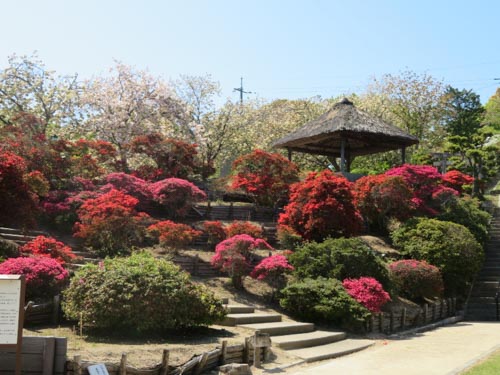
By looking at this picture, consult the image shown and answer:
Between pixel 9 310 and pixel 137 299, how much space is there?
12.4 feet

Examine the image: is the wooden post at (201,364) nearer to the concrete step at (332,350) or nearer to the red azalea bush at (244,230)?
the concrete step at (332,350)

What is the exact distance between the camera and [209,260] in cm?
1600

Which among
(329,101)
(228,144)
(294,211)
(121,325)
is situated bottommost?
(121,325)

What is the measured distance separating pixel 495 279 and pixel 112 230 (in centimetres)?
1458

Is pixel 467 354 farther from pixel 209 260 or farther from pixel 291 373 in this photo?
pixel 209 260

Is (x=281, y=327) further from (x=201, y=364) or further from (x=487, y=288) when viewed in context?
(x=487, y=288)

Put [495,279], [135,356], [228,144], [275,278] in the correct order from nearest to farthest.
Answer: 1. [135,356]
2. [275,278]
3. [495,279]
4. [228,144]

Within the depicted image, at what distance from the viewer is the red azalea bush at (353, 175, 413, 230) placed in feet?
66.8

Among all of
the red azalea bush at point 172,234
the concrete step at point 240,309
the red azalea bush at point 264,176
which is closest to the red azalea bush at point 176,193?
the red azalea bush at point 172,234

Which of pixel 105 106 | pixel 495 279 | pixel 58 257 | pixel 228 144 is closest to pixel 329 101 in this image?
pixel 228 144

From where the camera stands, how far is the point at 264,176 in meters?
22.2

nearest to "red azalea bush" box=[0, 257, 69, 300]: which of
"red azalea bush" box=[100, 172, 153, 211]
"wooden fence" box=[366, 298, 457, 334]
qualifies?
"red azalea bush" box=[100, 172, 153, 211]

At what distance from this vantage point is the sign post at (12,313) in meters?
6.19

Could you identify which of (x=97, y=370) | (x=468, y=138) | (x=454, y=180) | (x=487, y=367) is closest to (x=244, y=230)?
(x=487, y=367)
